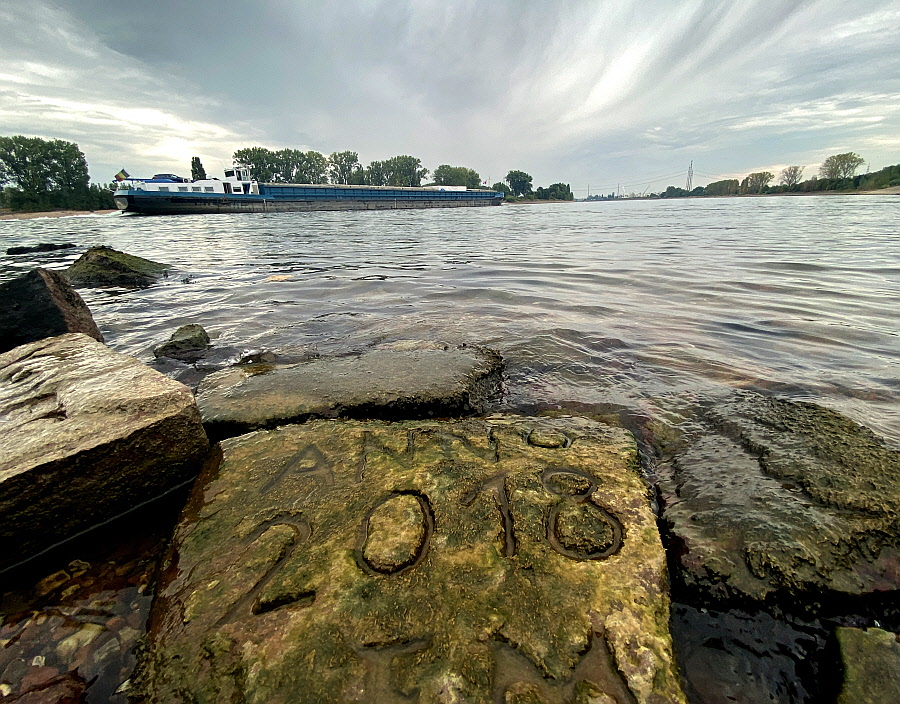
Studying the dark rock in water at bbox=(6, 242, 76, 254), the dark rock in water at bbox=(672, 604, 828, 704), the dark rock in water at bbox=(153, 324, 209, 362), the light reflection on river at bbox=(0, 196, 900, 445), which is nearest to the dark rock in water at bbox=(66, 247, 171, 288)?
the light reflection on river at bbox=(0, 196, 900, 445)

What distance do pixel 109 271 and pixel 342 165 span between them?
123513mm

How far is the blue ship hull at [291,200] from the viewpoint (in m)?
47.4

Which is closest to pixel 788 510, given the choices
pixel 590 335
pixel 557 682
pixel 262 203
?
pixel 557 682

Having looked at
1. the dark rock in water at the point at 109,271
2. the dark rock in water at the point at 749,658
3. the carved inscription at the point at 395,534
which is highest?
the dark rock in water at the point at 109,271

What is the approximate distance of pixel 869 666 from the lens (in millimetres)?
1198

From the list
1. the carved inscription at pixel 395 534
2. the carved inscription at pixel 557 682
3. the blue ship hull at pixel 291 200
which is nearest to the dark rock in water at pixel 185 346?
the carved inscription at pixel 395 534

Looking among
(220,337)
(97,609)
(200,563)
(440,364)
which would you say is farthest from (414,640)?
(220,337)

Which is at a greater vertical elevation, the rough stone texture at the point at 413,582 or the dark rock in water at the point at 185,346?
the rough stone texture at the point at 413,582

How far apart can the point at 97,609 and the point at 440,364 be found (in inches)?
101

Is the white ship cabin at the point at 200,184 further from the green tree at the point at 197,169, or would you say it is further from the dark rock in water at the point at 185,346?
the dark rock in water at the point at 185,346

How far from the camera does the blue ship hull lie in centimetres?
4738

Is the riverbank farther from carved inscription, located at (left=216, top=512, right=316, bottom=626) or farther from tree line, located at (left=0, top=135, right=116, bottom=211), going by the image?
carved inscription, located at (left=216, top=512, right=316, bottom=626)

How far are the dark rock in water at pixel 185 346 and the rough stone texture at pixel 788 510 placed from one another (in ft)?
16.1

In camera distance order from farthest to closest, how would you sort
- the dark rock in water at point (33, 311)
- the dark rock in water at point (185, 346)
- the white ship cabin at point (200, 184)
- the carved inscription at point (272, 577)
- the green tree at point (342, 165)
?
the green tree at point (342, 165)
the white ship cabin at point (200, 184)
the dark rock in water at point (185, 346)
the dark rock in water at point (33, 311)
the carved inscription at point (272, 577)
